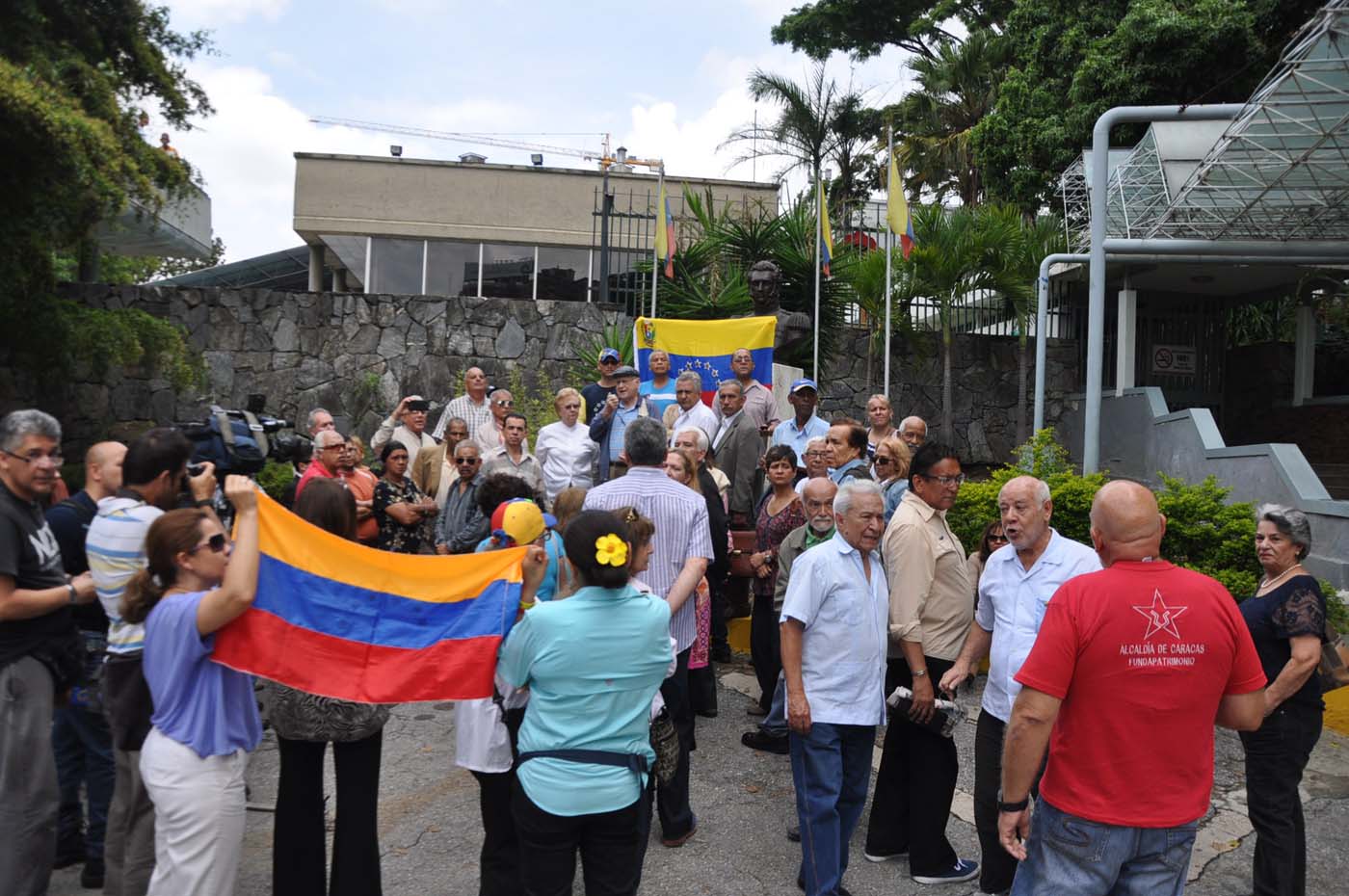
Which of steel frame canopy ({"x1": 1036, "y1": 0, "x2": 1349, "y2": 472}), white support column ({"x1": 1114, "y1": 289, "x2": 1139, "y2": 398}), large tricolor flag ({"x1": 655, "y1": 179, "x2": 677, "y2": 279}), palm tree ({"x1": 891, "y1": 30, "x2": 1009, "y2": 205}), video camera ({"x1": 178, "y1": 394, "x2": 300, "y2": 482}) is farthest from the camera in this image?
palm tree ({"x1": 891, "y1": 30, "x2": 1009, "y2": 205})

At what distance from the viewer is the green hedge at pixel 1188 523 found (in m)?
7.06

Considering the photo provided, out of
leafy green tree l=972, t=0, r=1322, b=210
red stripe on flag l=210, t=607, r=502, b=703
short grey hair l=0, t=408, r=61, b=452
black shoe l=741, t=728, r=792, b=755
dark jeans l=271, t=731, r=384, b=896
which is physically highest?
leafy green tree l=972, t=0, r=1322, b=210

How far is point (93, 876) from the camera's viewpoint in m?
4.15

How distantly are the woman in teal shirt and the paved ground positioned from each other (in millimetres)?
1392

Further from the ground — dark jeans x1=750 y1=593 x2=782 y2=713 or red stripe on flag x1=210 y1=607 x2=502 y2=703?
red stripe on flag x1=210 y1=607 x2=502 y2=703

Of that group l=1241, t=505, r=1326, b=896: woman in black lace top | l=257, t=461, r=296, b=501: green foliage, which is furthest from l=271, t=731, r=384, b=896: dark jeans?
l=257, t=461, r=296, b=501: green foliage

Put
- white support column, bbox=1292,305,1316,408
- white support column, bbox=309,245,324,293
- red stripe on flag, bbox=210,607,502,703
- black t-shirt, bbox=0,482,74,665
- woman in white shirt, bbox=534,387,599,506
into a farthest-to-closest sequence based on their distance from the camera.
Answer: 1. white support column, bbox=309,245,324,293
2. white support column, bbox=1292,305,1316,408
3. woman in white shirt, bbox=534,387,599,506
4. black t-shirt, bbox=0,482,74,665
5. red stripe on flag, bbox=210,607,502,703

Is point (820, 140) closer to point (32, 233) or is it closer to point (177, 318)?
point (177, 318)

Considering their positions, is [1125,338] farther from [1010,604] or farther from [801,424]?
[1010,604]

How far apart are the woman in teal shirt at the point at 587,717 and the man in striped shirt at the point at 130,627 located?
1351 mm

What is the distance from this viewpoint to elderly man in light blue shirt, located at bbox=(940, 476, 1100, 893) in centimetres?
389

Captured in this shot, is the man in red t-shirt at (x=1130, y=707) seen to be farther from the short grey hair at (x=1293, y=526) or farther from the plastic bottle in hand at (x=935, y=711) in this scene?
the short grey hair at (x=1293, y=526)

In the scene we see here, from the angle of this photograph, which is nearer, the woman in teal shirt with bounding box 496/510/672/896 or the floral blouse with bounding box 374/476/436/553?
the woman in teal shirt with bounding box 496/510/672/896

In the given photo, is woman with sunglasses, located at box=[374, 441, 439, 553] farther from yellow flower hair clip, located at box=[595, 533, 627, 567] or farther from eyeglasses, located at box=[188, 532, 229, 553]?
yellow flower hair clip, located at box=[595, 533, 627, 567]
